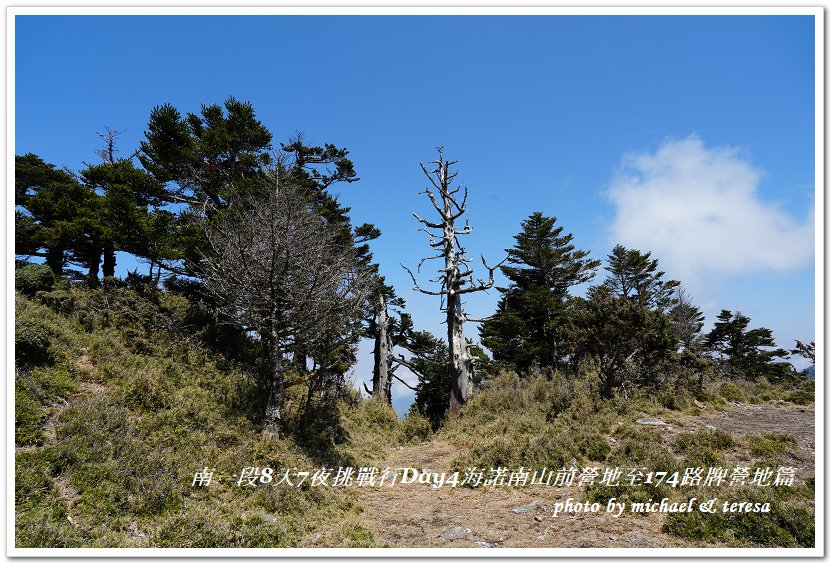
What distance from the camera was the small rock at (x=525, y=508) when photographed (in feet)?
24.0

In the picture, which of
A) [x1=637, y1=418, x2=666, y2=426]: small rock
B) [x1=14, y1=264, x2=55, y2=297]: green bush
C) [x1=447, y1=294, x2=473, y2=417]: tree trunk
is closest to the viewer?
[x1=637, y1=418, x2=666, y2=426]: small rock

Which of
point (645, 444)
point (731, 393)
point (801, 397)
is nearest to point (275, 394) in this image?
point (645, 444)

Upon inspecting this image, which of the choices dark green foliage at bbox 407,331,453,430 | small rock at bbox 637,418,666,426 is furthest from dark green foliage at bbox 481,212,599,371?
small rock at bbox 637,418,666,426

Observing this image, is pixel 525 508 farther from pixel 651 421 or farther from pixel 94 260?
pixel 94 260

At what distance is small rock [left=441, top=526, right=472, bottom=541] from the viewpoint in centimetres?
639

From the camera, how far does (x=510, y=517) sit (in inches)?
280

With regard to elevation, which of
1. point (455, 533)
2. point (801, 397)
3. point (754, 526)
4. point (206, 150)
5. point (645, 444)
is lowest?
point (455, 533)

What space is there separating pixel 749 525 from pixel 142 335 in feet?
55.0

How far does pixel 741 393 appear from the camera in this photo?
13.7 m

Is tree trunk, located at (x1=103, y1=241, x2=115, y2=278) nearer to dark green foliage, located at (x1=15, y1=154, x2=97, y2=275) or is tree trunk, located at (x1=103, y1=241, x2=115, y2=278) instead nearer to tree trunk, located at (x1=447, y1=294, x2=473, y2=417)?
dark green foliage, located at (x1=15, y1=154, x2=97, y2=275)

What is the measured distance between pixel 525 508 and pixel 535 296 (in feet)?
60.9

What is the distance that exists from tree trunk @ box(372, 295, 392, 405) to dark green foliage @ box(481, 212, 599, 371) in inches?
263

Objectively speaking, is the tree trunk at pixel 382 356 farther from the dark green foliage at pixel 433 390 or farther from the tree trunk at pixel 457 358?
the tree trunk at pixel 457 358

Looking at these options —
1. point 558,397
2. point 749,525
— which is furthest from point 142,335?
point 749,525
